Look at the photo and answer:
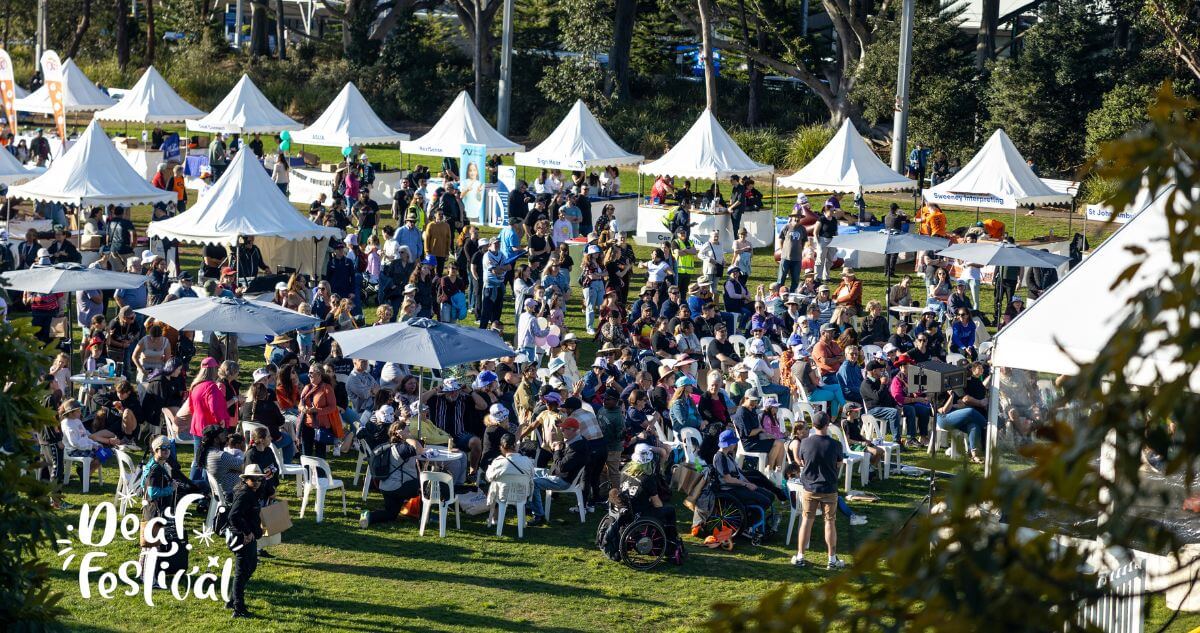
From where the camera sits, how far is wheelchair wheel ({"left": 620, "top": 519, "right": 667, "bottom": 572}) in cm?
1287

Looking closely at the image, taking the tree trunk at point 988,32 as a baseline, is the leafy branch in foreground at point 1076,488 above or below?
below

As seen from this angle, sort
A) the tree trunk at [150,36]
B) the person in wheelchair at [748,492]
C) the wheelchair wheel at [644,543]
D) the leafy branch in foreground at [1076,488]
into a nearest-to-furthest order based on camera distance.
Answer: the leafy branch in foreground at [1076,488], the wheelchair wheel at [644,543], the person in wheelchair at [748,492], the tree trunk at [150,36]

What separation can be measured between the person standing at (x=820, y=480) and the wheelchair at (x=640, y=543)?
1156 mm

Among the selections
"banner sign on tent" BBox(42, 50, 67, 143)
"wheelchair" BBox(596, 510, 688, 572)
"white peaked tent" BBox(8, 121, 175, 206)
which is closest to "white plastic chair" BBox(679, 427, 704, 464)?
"wheelchair" BBox(596, 510, 688, 572)

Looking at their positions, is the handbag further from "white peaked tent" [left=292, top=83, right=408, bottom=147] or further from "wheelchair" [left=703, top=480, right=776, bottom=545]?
"white peaked tent" [left=292, top=83, right=408, bottom=147]

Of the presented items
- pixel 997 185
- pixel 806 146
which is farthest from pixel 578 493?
pixel 806 146

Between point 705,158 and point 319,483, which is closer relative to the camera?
point 319,483

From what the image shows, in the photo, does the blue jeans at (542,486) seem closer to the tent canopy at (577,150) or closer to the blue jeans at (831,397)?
the blue jeans at (831,397)

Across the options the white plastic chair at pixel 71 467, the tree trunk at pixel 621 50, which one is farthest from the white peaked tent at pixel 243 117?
the white plastic chair at pixel 71 467

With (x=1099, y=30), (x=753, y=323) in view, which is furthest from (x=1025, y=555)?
(x=1099, y=30)

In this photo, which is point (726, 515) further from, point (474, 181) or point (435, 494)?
point (474, 181)

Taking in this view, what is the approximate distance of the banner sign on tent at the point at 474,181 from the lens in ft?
101

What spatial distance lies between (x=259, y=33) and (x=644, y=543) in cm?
4885

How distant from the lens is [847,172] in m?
27.6
